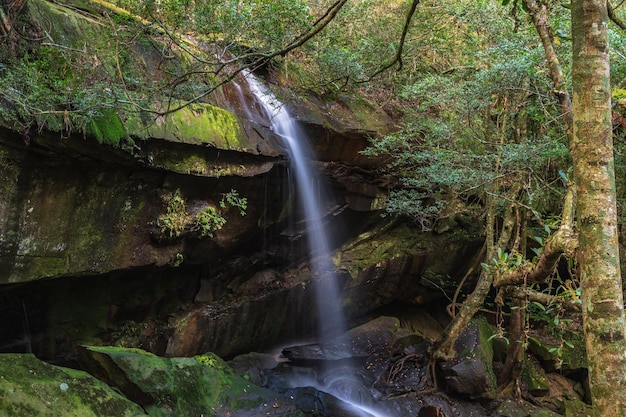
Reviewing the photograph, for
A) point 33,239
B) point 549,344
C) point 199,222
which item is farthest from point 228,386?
point 549,344

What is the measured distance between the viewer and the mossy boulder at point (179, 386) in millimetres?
5281

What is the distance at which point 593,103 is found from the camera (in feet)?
7.48

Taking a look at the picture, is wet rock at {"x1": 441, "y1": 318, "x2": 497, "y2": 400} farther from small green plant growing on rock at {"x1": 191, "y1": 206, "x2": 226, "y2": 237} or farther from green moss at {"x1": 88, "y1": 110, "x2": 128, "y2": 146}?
green moss at {"x1": 88, "y1": 110, "x2": 128, "y2": 146}

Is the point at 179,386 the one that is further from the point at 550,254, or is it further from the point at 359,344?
the point at 359,344

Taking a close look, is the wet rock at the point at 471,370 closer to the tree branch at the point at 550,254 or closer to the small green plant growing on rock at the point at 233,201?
the tree branch at the point at 550,254

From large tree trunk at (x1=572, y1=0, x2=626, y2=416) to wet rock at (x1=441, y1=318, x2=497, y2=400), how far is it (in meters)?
6.53

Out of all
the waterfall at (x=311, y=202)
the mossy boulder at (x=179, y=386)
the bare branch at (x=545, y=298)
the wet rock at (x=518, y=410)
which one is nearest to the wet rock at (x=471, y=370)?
the wet rock at (x=518, y=410)

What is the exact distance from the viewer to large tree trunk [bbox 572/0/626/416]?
2.08 metres

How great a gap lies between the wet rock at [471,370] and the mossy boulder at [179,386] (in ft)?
11.8

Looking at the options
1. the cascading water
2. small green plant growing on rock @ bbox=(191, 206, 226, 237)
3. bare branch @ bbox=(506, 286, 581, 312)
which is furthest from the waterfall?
bare branch @ bbox=(506, 286, 581, 312)

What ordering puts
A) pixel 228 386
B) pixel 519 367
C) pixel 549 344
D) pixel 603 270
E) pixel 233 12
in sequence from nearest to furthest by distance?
pixel 603 270, pixel 233 12, pixel 228 386, pixel 519 367, pixel 549 344

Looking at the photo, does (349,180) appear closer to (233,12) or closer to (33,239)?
(233,12)

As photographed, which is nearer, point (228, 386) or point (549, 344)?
point (228, 386)

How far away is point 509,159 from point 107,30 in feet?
20.1
